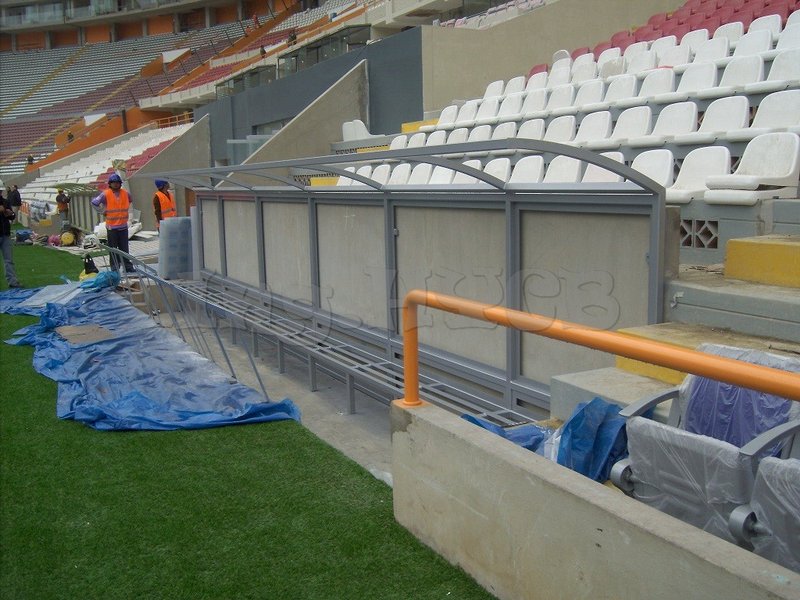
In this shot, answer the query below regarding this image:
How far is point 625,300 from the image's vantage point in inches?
166

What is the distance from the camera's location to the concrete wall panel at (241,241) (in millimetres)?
9289

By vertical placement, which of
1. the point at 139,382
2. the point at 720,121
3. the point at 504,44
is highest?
the point at 504,44

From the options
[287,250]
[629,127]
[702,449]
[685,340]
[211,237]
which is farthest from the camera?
[211,237]

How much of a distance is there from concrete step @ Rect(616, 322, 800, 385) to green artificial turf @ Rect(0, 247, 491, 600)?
4.89 feet

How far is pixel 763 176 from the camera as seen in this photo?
17.2 ft

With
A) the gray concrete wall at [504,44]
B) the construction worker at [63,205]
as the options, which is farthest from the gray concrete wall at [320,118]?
the construction worker at [63,205]

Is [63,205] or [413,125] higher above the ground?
[413,125]

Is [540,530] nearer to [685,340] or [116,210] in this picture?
[685,340]

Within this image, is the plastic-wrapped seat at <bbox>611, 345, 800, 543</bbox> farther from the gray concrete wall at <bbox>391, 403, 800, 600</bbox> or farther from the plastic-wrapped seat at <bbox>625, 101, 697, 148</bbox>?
the plastic-wrapped seat at <bbox>625, 101, 697, 148</bbox>

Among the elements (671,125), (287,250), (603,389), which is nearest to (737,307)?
(603,389)

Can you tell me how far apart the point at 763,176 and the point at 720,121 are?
150cm

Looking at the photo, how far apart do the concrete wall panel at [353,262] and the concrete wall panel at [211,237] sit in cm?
361

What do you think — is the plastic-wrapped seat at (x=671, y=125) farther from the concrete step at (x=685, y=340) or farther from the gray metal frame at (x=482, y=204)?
the concrete step at (x=685, y=340)

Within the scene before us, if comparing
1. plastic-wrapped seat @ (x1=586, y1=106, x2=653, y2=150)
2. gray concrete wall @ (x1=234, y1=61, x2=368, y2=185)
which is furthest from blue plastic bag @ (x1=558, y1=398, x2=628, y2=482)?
gray concrete wall @ (x1=234, y1=61, x2=368, y2=185)
